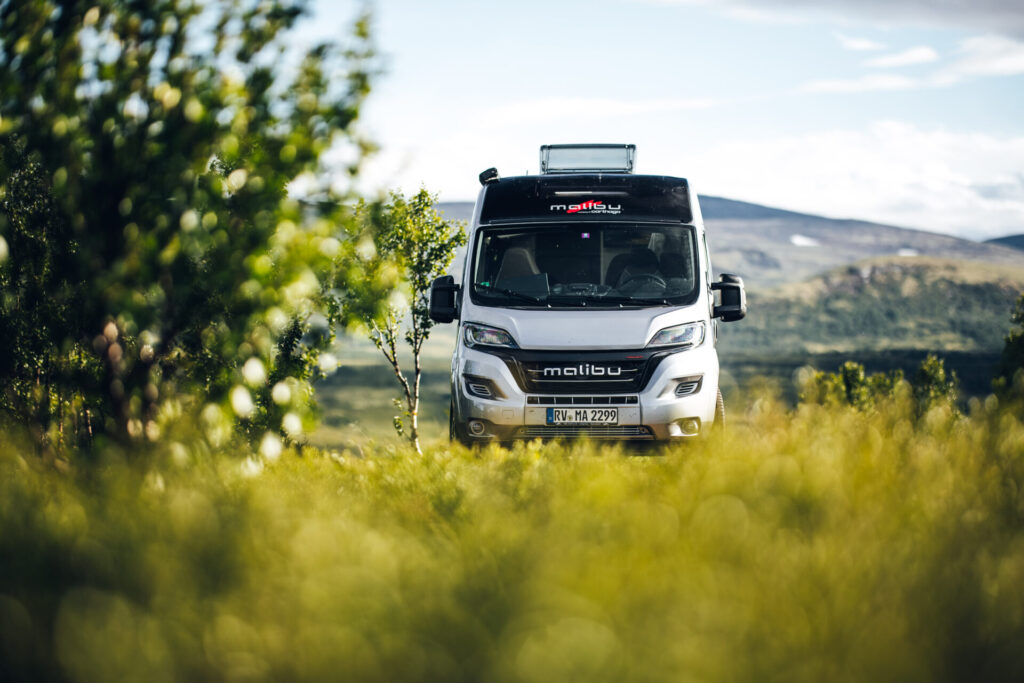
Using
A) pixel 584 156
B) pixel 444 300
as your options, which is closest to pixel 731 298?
pixel 444 300

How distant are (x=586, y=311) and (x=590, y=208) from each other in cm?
137

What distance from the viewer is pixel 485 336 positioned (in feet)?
28.9

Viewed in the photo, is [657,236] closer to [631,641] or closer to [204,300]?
[204,300]

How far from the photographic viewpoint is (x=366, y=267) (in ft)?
17.5

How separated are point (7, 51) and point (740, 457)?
16.9 feet

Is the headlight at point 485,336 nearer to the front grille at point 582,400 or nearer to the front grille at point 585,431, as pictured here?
the front grille at point 582,400

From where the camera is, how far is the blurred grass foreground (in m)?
3.34

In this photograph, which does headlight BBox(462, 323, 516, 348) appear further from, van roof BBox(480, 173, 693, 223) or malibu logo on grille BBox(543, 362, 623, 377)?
van roof BBox(480, 173, 693, 223)

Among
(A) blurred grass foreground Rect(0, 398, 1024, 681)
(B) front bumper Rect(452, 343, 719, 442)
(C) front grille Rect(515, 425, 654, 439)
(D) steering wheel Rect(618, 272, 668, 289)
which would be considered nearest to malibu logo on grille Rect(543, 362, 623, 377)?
(B) front bumper Rect(452, 343, 719, 442)

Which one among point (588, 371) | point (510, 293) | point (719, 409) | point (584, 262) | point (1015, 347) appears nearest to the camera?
point (588, 371)

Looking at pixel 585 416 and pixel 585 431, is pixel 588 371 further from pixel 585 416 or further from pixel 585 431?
pixel 585 431

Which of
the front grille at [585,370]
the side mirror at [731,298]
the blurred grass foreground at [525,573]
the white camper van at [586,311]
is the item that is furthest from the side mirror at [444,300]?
the blurred grass foreground at [525,573]

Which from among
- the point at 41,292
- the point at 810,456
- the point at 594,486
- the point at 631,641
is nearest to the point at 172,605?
the point at 631,641

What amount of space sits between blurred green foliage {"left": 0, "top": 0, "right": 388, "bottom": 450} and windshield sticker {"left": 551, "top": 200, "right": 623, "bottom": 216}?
4322 mm
